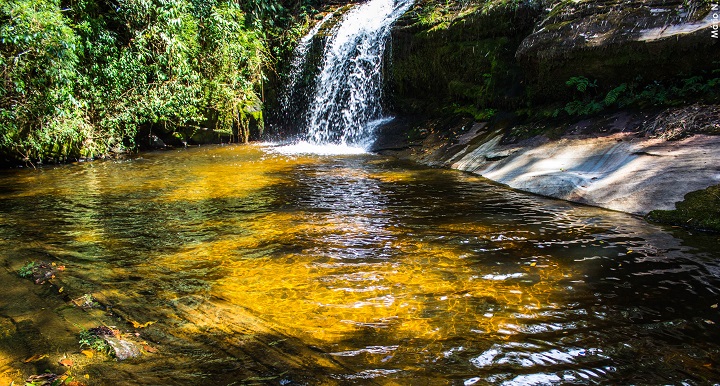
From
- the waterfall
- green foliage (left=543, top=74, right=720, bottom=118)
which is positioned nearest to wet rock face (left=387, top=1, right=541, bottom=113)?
green foliage (left=543, top=74, right=720, bottom=118)

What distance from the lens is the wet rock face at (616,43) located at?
7234mm

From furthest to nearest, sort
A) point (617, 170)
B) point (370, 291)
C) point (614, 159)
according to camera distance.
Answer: point (614, 159) < point (617, 170) < point (370, 291)

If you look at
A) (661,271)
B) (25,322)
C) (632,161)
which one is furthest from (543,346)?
(632,161)

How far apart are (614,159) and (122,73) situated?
11.4 meters

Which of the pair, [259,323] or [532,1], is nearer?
[259,323]

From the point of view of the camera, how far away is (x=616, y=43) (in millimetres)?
7953

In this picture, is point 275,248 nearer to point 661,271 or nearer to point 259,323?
point 259,323

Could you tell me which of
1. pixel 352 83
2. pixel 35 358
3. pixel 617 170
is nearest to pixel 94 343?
pixel 35 358

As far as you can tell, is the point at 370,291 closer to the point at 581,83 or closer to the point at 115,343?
the point at 115,343

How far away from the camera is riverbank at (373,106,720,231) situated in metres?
5.24

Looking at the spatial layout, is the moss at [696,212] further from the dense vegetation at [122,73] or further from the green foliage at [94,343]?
the dense vegetation at [122,73]

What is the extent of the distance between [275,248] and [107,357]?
2.08 meters

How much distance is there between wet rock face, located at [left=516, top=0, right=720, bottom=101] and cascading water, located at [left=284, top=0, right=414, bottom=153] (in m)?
5.35

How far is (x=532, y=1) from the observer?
10203 millimetres
